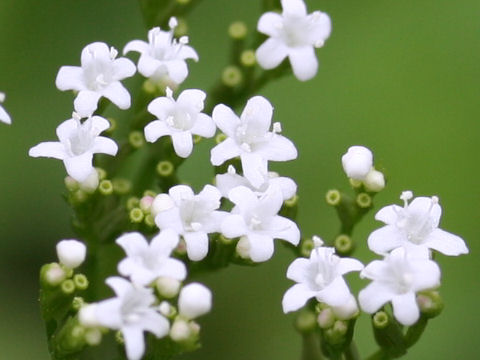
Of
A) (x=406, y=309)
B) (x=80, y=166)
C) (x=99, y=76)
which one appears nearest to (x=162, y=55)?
(x=99, y=76)

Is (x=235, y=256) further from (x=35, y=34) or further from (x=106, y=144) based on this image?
(x=35, y=34)

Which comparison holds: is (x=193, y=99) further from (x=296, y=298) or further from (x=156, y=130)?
(x=296, y=298)

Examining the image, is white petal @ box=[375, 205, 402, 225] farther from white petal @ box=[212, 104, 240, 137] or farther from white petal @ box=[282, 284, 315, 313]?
white petal @ box=[212, 104, 240, 137]

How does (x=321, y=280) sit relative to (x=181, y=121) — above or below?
below

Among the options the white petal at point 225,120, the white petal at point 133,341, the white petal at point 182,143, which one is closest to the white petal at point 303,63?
the white petal at point 225,120

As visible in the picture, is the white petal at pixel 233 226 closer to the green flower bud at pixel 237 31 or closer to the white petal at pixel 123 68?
the white petal at pixel 123 68
